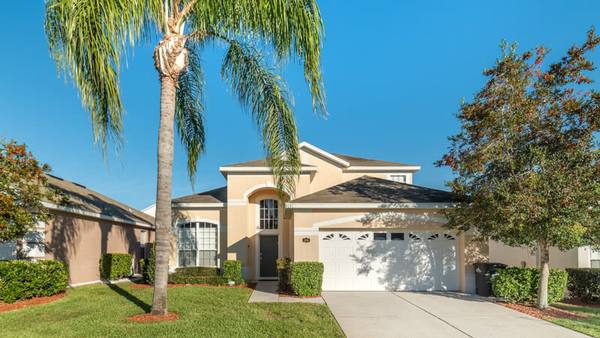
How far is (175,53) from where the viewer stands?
866 centimetres

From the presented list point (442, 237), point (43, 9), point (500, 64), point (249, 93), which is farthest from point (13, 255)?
point (500, 64)

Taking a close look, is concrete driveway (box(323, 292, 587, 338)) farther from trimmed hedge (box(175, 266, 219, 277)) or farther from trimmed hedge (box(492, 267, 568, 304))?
trimmed hedge (box(175, 266, 219, 277))

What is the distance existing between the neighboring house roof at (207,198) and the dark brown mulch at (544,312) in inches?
489

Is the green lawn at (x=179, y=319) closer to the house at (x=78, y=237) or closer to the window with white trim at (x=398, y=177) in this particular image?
the house at (x=78, y=237)

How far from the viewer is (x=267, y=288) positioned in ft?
48.1

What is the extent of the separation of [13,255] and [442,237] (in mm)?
14170

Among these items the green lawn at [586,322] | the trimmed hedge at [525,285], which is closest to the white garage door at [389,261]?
the trimmed hedge at [525,285]

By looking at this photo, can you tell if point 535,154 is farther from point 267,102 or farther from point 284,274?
point 284,274

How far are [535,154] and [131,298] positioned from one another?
11919 mm

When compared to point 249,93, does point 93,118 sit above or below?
below

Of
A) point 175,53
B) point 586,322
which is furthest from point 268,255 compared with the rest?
point 586,322

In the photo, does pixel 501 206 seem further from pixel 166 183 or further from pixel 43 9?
pixel 43 9

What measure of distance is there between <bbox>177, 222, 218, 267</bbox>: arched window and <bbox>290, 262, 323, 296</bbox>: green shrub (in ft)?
21.9

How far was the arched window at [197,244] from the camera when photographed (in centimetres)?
1780
